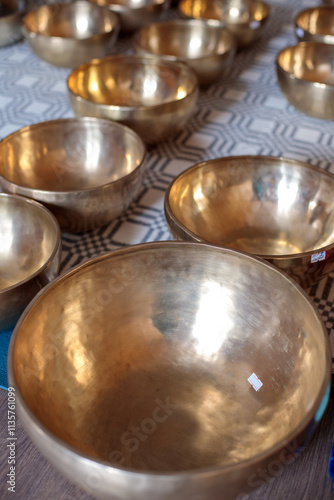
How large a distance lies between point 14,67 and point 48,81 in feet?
0.54

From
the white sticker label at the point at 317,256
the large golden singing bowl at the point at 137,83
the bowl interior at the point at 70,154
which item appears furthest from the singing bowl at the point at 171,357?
the large golden singing bowl at the point at 137,83

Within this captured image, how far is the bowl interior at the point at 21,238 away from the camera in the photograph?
2.88 feet

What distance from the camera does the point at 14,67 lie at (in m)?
1.64

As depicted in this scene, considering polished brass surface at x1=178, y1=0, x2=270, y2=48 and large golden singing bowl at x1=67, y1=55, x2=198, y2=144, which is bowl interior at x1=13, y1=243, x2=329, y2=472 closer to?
large golden singing bowl at x1=67, y1=55, x2=198, y2=144

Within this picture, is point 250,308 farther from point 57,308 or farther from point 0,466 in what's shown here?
point 0,466

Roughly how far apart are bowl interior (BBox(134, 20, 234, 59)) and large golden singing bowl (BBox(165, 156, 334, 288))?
0.80m

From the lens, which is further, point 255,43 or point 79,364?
point 255,43

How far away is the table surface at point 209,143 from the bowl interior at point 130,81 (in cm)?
9

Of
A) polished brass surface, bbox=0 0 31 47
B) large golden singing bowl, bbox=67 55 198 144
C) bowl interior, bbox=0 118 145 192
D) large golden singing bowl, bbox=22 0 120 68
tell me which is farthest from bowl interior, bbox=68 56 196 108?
polished brass surface, bbox=0 0 31 47

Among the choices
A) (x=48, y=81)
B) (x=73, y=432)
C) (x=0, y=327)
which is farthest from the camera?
(x=48, y=81)

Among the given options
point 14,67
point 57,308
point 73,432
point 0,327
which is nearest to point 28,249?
point 0,327

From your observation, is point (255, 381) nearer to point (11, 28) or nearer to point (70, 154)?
point (70, 154)

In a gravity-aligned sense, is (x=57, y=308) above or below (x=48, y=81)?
above

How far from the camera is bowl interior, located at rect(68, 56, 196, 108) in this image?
4.47ft
